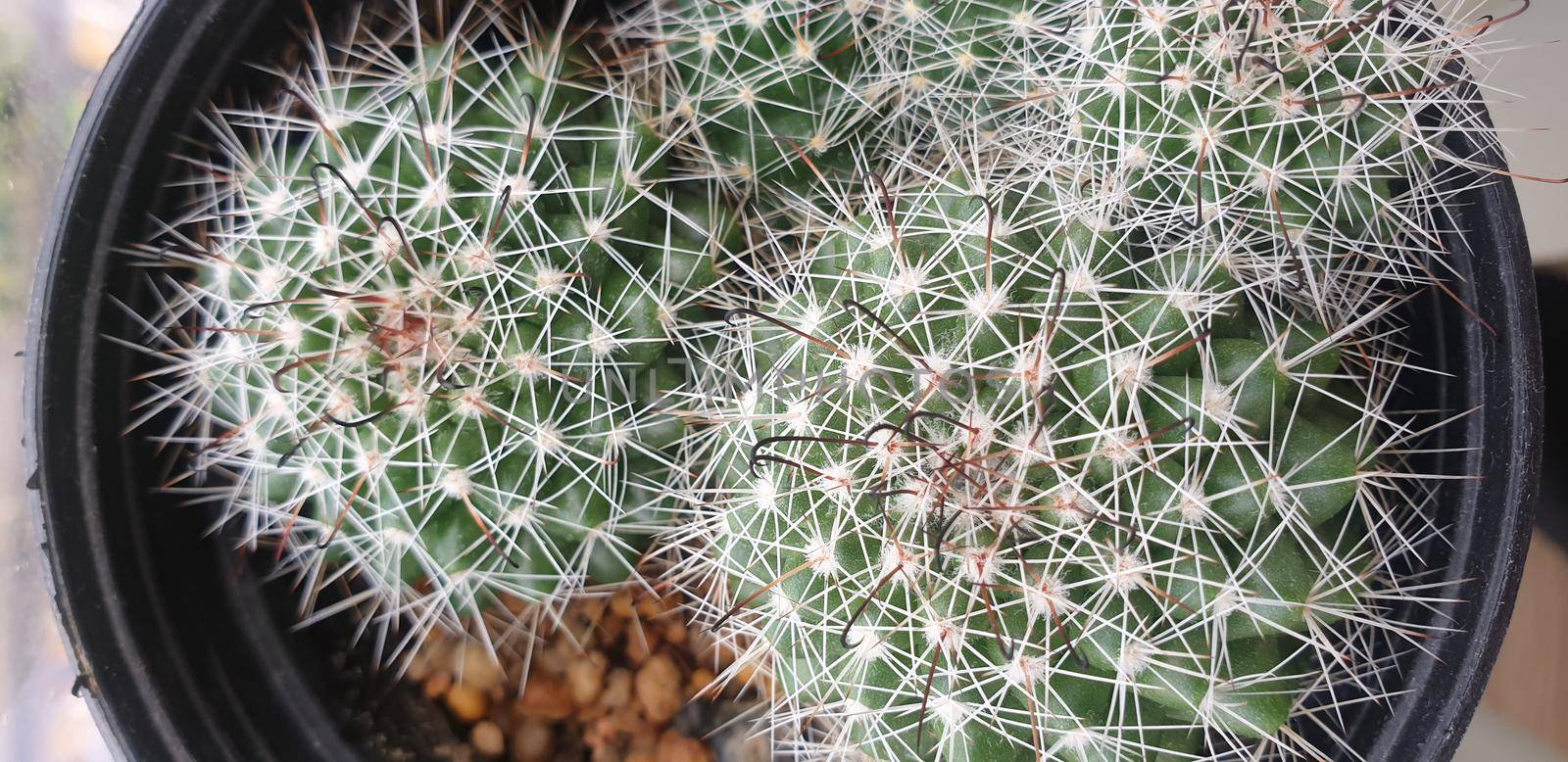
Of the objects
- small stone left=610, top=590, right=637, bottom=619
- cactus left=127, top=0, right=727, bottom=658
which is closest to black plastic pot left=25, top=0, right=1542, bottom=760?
cactus left=127, top=0, right=727, bottom=658

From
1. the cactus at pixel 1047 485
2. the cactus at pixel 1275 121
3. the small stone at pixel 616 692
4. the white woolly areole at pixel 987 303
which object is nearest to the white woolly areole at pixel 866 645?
the cactus at pixel 1047 485

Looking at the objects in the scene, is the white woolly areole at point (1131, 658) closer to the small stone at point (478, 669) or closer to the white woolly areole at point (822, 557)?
the white woolly areole at point (822, 557)

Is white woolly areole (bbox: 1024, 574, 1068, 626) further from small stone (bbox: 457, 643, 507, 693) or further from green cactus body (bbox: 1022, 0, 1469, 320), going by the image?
small stone (bbox: 457, 643, 507, 693)

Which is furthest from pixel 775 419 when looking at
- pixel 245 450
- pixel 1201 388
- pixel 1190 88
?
pixel 245 450

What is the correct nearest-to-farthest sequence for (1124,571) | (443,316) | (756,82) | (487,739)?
(1124,571) → (443,316) → (756,82) → (487,739)

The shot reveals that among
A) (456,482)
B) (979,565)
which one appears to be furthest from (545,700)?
(979,565)

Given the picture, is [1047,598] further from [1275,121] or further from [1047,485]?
[1275,121]
